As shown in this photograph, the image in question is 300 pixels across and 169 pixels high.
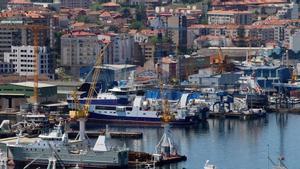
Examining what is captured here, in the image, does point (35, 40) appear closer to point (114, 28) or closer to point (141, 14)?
point (114, 28)

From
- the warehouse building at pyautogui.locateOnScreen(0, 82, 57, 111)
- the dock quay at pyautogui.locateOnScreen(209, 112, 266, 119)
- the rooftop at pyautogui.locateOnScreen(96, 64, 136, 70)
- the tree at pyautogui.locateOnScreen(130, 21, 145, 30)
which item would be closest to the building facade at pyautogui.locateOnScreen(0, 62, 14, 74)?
the rooftop at pyautogui.locateOnScreen(96, 64, 136, 70)

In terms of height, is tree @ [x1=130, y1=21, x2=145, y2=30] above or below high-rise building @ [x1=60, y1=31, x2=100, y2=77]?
above

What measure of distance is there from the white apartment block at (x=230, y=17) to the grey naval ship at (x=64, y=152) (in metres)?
18.4

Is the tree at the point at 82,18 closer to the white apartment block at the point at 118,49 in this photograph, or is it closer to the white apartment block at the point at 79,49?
the white apartment block at the point at 118,49

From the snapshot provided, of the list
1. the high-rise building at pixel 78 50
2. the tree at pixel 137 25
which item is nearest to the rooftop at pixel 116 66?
the high-rise building at pixel 78 50

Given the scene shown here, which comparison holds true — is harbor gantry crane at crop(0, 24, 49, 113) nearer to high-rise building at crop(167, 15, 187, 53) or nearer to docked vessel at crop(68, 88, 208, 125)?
docked vessel at crop(68, 88, 208, 125)

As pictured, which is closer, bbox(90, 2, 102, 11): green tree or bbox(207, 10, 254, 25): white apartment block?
bbox(207, 10, 254, 25): white apartment block

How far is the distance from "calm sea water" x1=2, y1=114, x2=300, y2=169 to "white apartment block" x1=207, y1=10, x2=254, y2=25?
12.5m

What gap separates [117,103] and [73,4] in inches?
624

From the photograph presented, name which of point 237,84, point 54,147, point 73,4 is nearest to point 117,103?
point 237,84

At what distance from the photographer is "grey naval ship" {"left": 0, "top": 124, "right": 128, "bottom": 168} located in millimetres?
15031

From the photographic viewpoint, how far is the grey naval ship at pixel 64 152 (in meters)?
15.0

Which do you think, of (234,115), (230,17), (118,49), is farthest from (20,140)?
(230,17)

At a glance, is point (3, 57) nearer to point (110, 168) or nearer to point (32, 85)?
point (32, 85)
